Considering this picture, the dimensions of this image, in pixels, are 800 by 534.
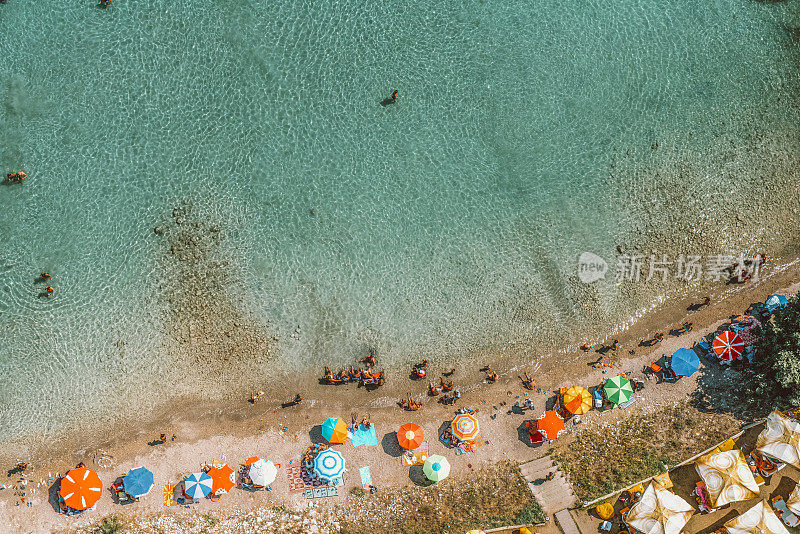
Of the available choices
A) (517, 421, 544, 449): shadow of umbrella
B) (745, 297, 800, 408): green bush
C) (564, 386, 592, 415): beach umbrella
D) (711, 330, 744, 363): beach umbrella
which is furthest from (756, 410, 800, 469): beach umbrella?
(517, 421, 544, 449): shadow of umbrella

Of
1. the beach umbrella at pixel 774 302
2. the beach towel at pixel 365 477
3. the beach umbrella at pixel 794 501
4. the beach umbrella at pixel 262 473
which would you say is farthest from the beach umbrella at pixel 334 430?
the beach umbrella at pixel 774 302

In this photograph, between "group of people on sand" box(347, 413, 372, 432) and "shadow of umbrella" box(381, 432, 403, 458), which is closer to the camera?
"shadow of umbrella" box(381, 432, 403, 458)

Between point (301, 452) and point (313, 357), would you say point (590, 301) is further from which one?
point (301, 452)

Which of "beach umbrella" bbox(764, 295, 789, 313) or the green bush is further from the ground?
"beach umbrella" bbox(764, 295, 789, 313)

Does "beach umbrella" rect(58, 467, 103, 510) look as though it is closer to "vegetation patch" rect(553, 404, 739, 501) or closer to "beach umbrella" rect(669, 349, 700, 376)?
"vegetation patch" rect(553, 404, 739, 501)

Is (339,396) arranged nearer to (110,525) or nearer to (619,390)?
(110,525)

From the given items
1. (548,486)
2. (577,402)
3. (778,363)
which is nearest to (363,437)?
(548,486)

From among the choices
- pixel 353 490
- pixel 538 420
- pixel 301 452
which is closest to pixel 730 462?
pixel 538 420
